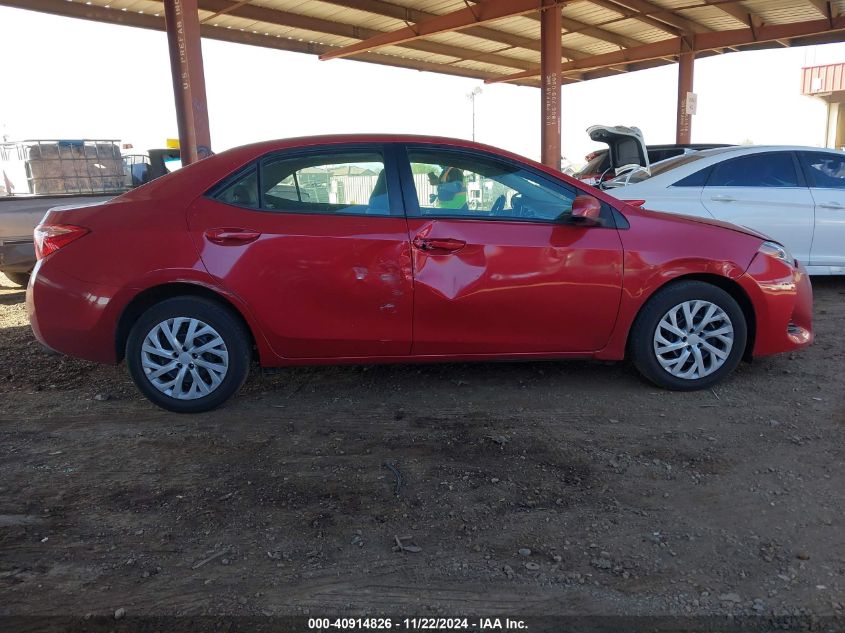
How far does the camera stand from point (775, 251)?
13.0 ft

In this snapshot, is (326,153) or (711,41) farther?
(711,41)

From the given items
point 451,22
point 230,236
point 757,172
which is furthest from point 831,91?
point 230,236

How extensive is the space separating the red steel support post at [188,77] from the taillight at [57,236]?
5975 mm

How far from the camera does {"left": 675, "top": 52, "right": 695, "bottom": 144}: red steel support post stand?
18.7 m

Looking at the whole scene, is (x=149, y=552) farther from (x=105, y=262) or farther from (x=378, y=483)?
(x=105, y=262)

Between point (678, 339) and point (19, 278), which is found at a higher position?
point (19, 278)

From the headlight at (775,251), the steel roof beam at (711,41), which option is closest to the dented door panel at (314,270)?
the headlight at (775,251)

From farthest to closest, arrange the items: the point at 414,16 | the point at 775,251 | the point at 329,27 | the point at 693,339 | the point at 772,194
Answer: the point at 329,27, the point at 414,16, the point at 772,194, the point at 775,251, the point at 693,339

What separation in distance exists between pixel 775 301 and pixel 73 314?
4.21 metres

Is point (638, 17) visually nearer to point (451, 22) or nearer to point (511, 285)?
point (451, 22)

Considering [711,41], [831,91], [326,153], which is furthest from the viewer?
[831,91]

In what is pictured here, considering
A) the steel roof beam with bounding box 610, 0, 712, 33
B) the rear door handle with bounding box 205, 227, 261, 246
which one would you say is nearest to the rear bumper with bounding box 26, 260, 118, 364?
the rear door handle with bounding box 205, 227, 261, 246

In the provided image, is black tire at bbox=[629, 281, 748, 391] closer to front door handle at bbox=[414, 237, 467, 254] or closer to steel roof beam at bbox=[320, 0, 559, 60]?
front door handle at bbox=[414, 237, 467, 254]

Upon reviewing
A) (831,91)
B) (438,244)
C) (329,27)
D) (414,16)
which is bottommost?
(438,244)
